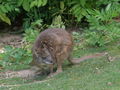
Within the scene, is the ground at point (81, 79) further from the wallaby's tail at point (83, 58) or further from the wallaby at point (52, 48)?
the wallaby at point (52, 48)

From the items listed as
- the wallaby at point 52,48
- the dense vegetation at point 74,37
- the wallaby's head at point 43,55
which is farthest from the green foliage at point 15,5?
the wallaby's head at point 43,55

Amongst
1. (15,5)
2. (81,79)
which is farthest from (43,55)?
(15,5)

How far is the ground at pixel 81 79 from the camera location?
6.32 meters

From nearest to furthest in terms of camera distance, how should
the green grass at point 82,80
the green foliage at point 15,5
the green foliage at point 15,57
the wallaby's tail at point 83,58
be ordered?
the green grass at point 82,80, the wallaby's tail at point 83,58, the green foliage at point 15,57, the green foliage at point 15,5

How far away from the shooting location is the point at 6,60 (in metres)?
8.78

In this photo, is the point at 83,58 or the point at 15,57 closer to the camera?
the point at 83,58

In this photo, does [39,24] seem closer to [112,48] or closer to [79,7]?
[79,7]

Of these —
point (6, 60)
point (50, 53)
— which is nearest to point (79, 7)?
point (6, 60)

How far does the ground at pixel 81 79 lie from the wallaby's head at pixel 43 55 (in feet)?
1.07

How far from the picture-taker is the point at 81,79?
675 cm

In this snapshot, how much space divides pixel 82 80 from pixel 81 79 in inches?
3.6

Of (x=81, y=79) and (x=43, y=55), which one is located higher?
(x=43, y=55)

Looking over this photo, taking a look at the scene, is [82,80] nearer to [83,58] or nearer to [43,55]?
[43,55]

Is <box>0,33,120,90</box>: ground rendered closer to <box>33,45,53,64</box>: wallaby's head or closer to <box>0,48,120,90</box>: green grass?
<box>0,48,120,90</box>: green grass
